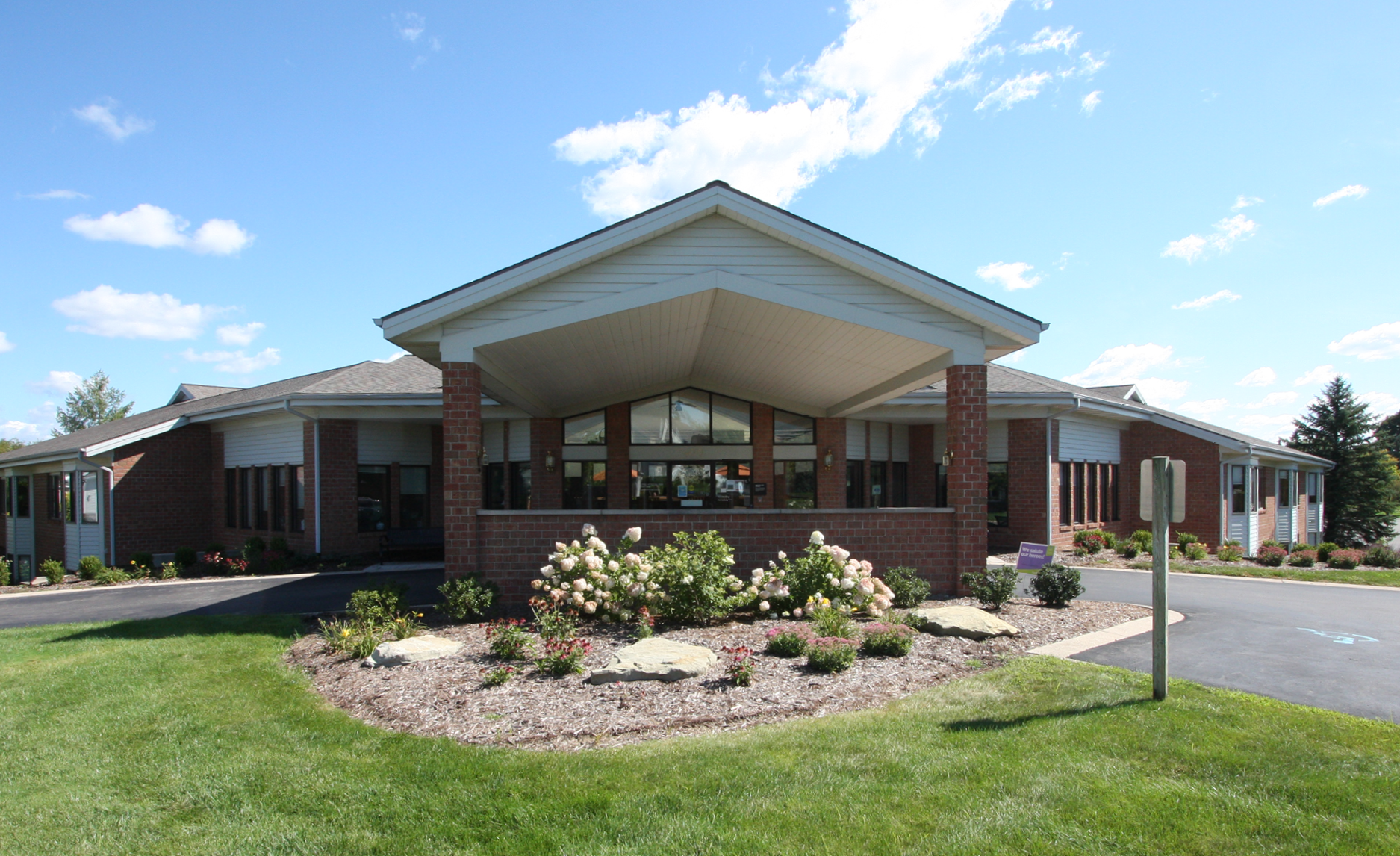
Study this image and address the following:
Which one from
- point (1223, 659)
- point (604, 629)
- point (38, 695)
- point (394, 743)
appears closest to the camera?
point (394, 743)

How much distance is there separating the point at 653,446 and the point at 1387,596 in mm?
13334

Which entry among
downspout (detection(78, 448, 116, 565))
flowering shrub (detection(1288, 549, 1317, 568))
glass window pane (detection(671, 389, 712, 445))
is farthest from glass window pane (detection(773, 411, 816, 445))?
downspout (detection(78, 448, 116, 565))

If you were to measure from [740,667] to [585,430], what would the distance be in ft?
39.3

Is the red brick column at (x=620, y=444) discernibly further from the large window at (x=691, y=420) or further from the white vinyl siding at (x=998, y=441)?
the white vinyl siding at (x=998, y=441)

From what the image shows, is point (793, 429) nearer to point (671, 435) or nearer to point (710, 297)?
point (671, 435)

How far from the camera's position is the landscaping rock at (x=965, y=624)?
7.82 metres

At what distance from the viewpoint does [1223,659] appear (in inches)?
271

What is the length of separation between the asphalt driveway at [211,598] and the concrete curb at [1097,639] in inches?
330

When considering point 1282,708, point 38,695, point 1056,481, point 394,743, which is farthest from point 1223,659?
point 1056,481

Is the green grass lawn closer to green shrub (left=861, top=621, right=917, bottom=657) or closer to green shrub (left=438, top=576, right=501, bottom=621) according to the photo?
green shrub (left=861, top=621, right=917, bottom=657)

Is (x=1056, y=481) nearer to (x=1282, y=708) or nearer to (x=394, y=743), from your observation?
(x=1282, y=708)

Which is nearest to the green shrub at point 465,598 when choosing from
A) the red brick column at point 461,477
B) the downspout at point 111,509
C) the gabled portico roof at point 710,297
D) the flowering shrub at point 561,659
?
the red brick column at point 461,477

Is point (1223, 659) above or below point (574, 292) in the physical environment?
below

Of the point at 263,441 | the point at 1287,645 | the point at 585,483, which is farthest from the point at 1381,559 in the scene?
the point at 263,441
